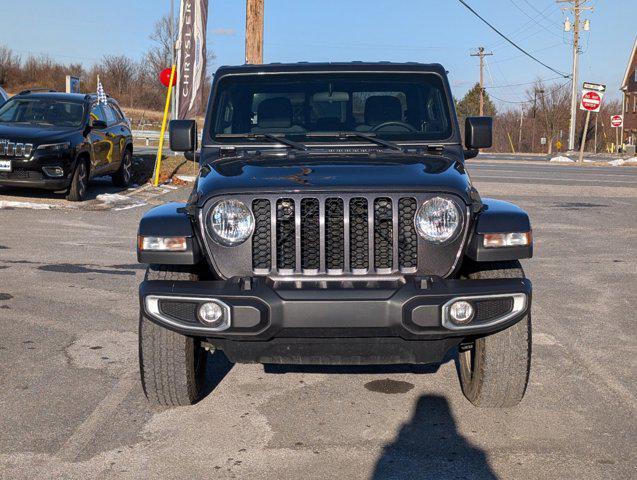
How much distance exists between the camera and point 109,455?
4020mm

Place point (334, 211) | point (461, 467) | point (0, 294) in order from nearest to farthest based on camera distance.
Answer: point (461, 467)
point (334, 211)
point (0, 294)

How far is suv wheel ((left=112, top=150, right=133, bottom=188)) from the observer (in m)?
17.0

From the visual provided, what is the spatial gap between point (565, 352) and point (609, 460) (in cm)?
198

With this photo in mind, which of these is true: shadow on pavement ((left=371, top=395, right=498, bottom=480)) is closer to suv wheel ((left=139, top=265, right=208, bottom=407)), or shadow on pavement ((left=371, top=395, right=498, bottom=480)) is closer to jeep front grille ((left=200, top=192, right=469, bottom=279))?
jeep front grille ((left=200, top=192, right=469, bottom=279))

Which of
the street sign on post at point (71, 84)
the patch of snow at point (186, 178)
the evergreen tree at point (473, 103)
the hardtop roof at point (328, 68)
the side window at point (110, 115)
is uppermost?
the evergreen tree at point (473, 103)

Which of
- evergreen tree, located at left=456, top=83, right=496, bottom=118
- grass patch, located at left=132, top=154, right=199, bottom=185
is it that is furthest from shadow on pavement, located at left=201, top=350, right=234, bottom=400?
evergreen tree, located at left=456, top=83, right=496, bottom=118

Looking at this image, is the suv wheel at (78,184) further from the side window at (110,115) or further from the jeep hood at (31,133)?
the side window at (110,115)

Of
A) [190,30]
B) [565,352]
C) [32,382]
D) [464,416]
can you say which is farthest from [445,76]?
[190,30]

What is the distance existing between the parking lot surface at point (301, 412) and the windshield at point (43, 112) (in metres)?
7.53

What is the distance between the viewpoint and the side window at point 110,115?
1630 centimetres

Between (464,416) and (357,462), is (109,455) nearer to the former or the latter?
(357,462)

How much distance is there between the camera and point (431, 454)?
4.09 m

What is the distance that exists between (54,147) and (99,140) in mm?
1614

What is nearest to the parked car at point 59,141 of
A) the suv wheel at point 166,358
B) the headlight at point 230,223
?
the suv wheel at point 166,358
